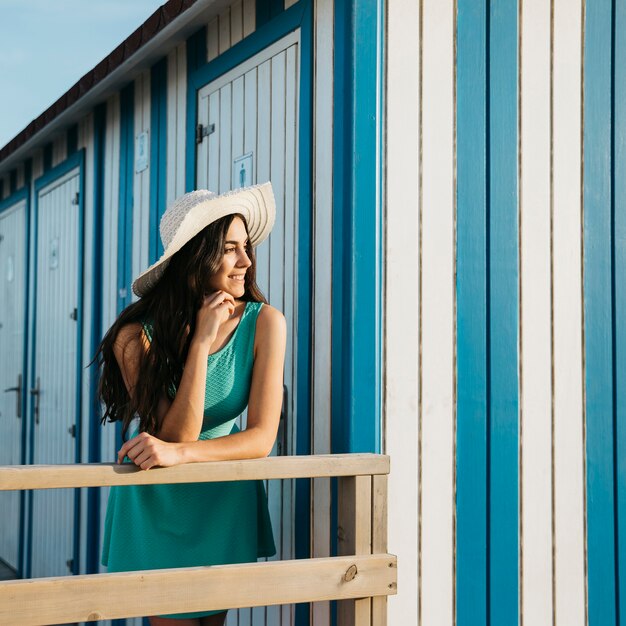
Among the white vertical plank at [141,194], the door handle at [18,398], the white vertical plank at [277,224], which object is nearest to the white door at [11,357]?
the door handle at [18,398]

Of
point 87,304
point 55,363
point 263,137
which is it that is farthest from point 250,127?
point 55,363

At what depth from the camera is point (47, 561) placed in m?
6.74

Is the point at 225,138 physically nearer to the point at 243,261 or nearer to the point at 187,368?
the point at 243,261

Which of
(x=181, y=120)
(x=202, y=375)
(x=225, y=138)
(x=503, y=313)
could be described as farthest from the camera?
(x=181, y=120)

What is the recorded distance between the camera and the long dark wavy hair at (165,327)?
2879 millimetres

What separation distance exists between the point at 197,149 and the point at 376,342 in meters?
1.72

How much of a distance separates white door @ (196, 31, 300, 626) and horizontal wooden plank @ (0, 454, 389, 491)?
663 mm

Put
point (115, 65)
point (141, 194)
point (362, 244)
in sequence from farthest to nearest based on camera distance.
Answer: point (141, 194)
point (115, 65)
point (362, 244)

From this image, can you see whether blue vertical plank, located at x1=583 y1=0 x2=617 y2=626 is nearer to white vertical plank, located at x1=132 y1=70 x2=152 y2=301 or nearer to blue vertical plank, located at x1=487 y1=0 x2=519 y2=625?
blue vertical plank, located at x1=487 y1=0 x2=519 y2=625

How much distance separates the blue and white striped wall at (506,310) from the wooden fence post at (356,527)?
34 cm

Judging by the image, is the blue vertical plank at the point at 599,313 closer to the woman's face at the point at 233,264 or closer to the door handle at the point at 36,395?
the woman's face at the point at 233,264

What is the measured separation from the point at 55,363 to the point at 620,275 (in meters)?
4.31

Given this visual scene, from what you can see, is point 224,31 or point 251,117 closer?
point 251,117

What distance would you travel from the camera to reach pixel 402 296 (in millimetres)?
3346
